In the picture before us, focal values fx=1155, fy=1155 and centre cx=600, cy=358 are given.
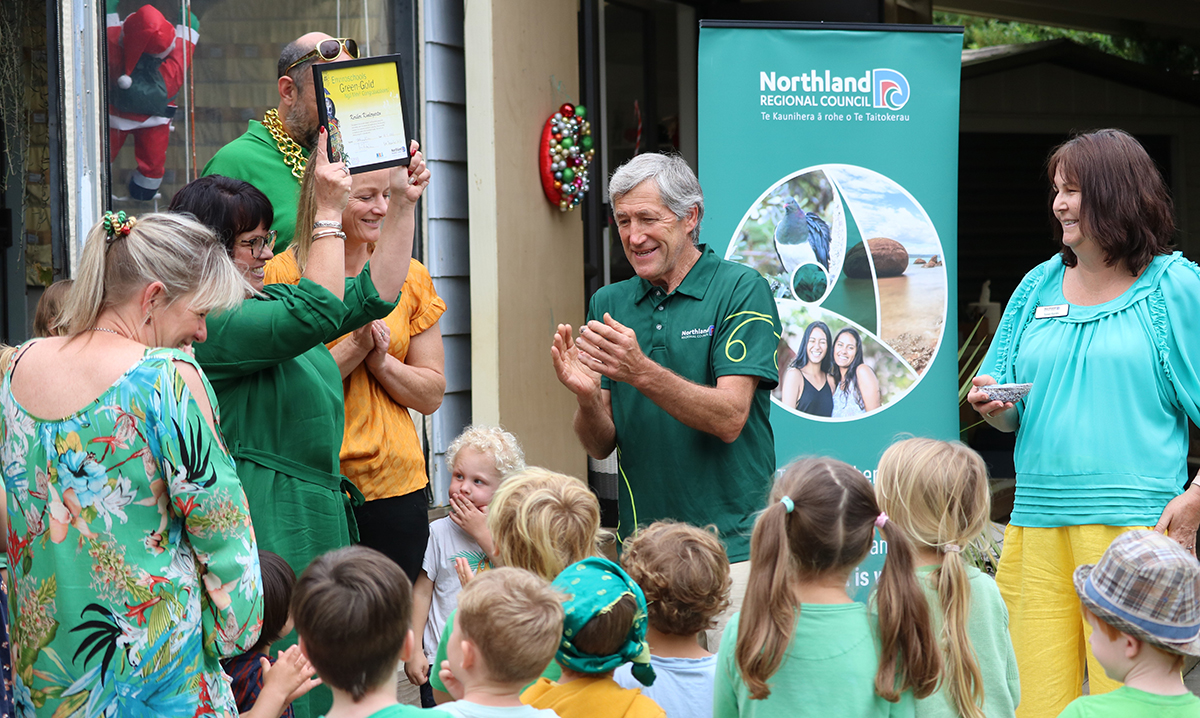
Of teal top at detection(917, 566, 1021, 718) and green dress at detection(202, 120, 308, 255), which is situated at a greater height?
green dress at detection(202, 120, 308, 255)

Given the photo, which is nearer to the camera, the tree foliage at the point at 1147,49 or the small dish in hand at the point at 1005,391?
the small dish in hand at the point at 1005,391

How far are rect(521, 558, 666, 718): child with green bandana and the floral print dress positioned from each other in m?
0.54

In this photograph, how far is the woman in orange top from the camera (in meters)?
2.75

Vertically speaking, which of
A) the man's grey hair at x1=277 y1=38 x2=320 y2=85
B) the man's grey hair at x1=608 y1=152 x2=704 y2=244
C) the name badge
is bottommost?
the name badge

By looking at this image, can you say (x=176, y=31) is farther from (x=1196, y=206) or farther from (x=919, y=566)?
(x=1196, y=206)

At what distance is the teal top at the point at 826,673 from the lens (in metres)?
1.91

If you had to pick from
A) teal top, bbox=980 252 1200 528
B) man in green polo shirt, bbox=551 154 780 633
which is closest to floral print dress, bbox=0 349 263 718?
man in green polo shirt, bbox=551 154 780 633

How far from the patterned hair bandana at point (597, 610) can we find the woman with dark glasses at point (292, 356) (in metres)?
0.68

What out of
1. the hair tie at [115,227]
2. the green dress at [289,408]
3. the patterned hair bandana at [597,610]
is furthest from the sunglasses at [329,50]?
the patterned hair bandana at [597,610]

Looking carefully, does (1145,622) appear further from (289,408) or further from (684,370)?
(289,408)

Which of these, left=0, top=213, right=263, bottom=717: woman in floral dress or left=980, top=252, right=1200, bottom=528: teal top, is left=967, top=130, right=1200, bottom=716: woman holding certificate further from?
left=0, top=213, right=263, bottom=717: woman in floral dress

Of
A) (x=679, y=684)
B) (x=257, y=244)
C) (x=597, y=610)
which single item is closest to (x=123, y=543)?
(x=597, y=610)

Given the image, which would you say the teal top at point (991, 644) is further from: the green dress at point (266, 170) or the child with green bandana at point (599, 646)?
the green dress at point (266, 170)

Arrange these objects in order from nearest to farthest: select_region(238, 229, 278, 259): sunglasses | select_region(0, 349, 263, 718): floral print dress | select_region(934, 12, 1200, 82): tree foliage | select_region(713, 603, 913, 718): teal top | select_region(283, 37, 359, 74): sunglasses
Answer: select_region(0, 349, 263, 718): floral print dress < select_region(713, 603, 913, 718): teal top < select_region(238, 229, 278, 259): sunglasses < select_region(283, 37, 359, 74): sunglasses < select_region(934, 12, 1200, 82): tree foliage
